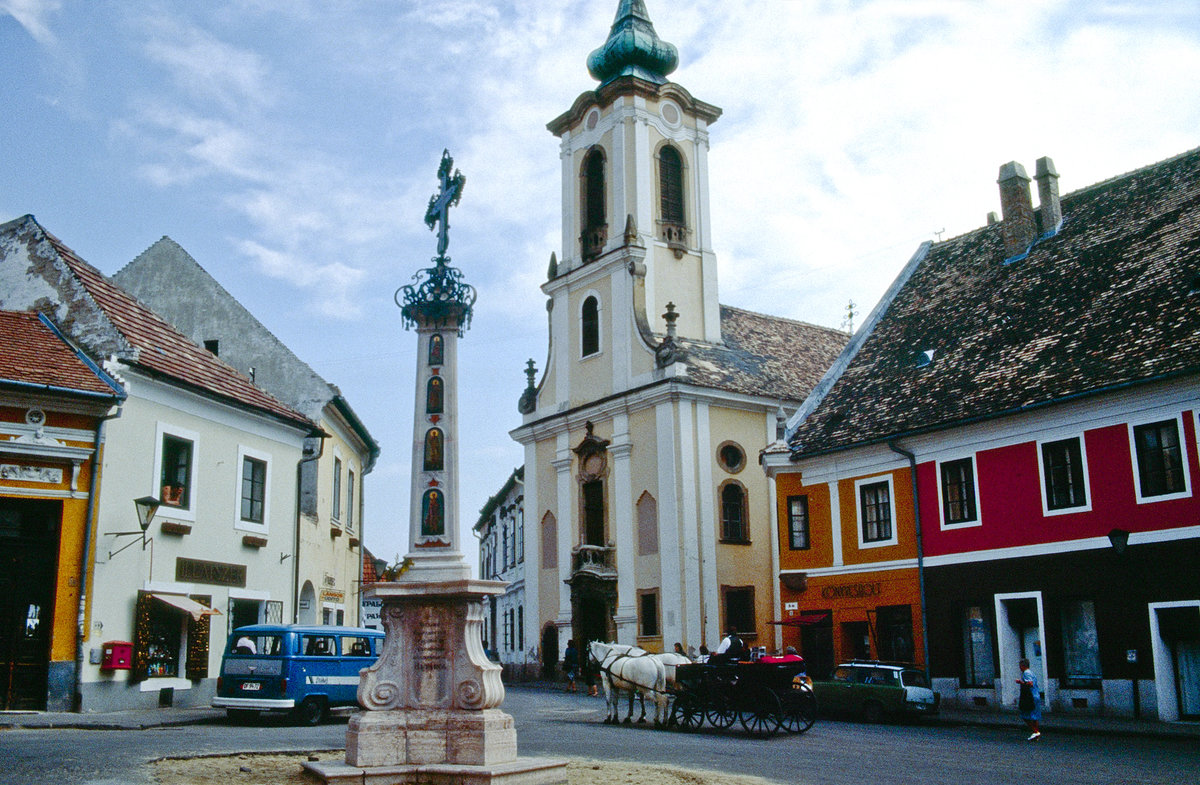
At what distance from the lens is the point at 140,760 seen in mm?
12711

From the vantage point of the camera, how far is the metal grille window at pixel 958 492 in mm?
25812

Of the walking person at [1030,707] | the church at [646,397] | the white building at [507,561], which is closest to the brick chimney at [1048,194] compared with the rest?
the church at [646,397]

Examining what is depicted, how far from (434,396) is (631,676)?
957cm

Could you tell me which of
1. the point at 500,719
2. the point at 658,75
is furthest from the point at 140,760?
the point at 658,75

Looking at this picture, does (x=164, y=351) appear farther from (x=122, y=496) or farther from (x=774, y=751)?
(x=774, y=751)

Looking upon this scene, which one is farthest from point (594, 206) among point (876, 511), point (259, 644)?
point (259, 644)

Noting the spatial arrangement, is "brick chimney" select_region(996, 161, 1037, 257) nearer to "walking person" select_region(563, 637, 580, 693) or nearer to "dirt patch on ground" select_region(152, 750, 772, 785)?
"walking person" select_region(563, 637, 580, 693)

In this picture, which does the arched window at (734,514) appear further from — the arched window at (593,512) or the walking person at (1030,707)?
the walking person at (1030,707)

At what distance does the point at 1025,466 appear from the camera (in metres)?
24.6

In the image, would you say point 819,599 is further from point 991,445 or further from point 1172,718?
point 1172,718

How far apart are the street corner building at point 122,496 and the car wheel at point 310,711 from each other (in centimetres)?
338

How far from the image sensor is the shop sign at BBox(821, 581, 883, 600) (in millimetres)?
27744

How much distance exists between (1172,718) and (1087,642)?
253 centimetres

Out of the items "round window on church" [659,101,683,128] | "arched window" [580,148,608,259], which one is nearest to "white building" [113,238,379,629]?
"arched window" [580,148,608,259]
